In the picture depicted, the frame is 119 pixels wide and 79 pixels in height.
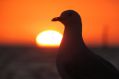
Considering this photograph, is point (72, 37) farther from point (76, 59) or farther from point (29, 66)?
point (29, 66)

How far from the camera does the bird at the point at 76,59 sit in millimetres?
13020

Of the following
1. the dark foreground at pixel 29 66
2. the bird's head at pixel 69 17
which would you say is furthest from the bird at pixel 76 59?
the dark foreground at pixel 29 66

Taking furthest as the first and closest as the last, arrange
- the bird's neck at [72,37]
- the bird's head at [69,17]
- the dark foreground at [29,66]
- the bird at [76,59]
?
the dark foreground at [29,66] < the bird's head at [69,17] < the bird's neck at [72,37] < the bird at [76,59]

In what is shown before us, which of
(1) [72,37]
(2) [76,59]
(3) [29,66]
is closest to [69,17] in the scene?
(1) [72,37]

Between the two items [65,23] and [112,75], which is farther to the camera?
[65,23]

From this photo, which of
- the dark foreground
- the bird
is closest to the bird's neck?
the bird

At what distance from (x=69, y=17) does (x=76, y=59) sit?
79 centimetres

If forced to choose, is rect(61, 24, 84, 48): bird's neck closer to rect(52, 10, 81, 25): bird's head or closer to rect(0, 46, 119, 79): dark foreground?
rect(52, 10, 81, 25): bird's head

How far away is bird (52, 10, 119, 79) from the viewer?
13.0 metres

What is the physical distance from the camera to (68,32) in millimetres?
13727

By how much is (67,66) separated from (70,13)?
37.6 inches

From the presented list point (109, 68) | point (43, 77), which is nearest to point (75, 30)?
point (109, 68)

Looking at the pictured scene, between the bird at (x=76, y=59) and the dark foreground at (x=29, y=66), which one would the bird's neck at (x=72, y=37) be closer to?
the bird at (x=76, y=59)

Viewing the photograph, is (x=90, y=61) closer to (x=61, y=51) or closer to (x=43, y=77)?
(x=61, y=51)
